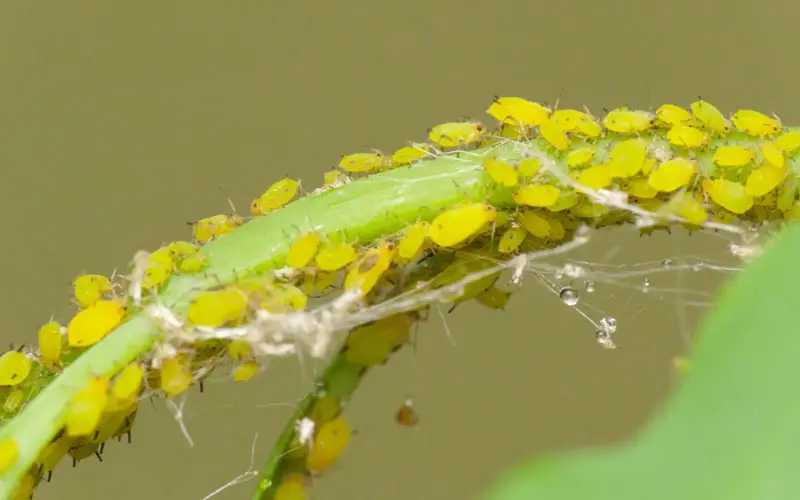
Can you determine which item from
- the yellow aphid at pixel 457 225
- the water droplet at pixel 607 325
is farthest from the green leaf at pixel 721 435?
the water droplet at pixel 607 325

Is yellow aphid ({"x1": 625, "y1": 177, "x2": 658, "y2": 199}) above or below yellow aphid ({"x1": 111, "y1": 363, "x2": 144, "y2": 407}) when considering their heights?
above

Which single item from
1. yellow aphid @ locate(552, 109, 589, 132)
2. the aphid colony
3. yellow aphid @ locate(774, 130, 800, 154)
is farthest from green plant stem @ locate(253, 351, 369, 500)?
yellow aphid @ locate(774, 130, 800, 154)

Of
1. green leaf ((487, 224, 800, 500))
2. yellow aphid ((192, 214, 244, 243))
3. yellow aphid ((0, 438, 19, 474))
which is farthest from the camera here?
yellow aphid ((192, 214, 244, 243))

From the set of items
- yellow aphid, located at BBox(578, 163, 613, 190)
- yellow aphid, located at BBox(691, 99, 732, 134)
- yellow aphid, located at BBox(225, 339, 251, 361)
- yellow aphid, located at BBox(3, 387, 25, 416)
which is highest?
yellow aphid, located at BBox(691, 99, 732, 134)

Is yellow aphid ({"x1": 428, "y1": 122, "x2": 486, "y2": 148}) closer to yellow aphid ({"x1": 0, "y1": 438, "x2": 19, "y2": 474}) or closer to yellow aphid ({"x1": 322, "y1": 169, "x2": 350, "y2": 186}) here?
yellow aphid ({"x1": 322, "y1": 169, "x2": 350, "y2": 186})

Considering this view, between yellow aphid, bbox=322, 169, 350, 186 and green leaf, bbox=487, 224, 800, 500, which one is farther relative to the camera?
yellow aphid, bbox=322, 169, 350, 186

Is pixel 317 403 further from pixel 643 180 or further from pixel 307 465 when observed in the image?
pixel 643 180

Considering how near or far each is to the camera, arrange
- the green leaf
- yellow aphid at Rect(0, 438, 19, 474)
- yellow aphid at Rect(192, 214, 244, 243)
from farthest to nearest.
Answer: yellow aphid at Rect(192, 214, 244, 243) → yellow aphid at Rect(0, 438, 19, 474) → the green leaf
